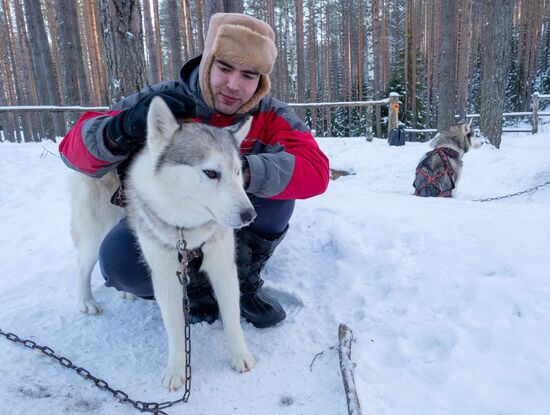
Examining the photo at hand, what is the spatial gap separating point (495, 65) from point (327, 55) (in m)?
16.7

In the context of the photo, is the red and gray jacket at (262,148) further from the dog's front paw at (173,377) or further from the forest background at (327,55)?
the forest background at (327,55)

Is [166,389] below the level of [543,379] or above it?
below

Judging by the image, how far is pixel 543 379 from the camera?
1290 millimetres

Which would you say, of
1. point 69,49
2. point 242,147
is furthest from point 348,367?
point 69,49

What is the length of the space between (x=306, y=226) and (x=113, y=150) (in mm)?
1607

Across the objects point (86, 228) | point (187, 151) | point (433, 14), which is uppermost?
point (433, 14)

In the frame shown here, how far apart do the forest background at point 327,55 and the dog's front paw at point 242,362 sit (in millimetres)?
3107

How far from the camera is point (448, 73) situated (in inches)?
361

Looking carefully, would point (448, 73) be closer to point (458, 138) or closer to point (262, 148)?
point (458, 138)

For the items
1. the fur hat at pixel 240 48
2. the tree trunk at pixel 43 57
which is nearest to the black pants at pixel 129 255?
the fur hat at pixel 240 48

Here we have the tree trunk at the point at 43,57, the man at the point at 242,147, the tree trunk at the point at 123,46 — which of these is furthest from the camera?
the tree trunk at the point at 43,57

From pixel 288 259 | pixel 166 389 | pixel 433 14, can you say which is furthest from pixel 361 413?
pixel 433 14

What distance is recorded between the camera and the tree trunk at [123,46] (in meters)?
3.52

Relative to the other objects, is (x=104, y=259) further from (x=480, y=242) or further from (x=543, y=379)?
(x=480, y=242)
